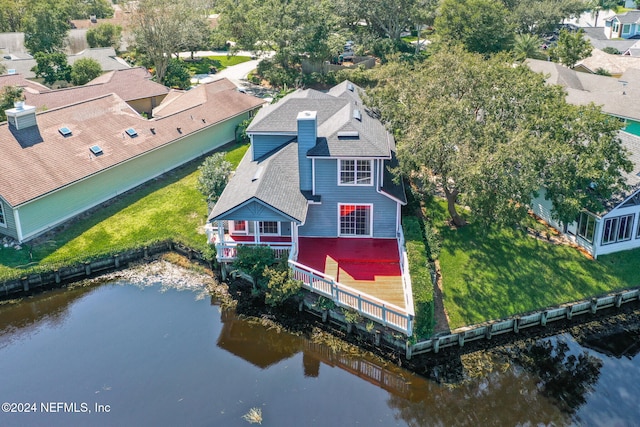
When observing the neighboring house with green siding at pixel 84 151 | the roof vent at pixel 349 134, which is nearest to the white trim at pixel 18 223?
the neighboring house with green siding at pixel 84 151

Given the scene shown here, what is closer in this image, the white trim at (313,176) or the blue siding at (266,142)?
the white trim at (313,176)

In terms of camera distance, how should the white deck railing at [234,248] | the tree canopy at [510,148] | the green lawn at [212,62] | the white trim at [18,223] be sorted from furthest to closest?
the green lawn at [212,62], the white trim at [18,223], the white deck railing at [234,248], the tree canopy at [510,148]

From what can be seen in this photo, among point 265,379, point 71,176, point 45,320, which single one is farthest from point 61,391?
point 71,176

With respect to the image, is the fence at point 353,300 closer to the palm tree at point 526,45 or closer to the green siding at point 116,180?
the green siding at point 116,180

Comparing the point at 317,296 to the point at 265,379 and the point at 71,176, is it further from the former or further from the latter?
the point at 71,176

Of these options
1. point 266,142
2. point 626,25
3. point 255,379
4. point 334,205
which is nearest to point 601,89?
point 334,205

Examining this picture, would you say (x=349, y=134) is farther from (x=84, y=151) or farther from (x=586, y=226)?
(x=84, y=151)

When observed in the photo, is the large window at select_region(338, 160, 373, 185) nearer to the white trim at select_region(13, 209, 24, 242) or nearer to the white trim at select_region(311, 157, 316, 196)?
the white trim at select_region(311, 157, 316, 196)
